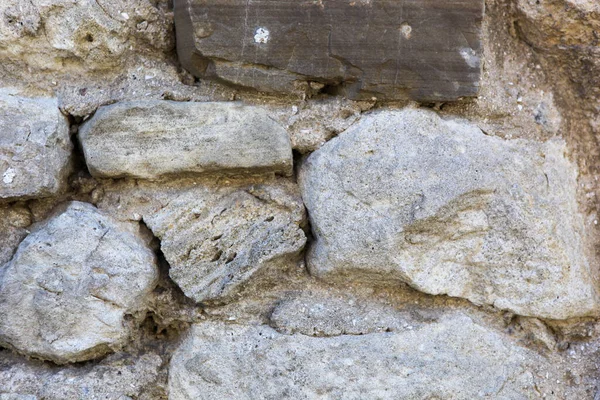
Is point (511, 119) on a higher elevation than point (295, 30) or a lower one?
lower

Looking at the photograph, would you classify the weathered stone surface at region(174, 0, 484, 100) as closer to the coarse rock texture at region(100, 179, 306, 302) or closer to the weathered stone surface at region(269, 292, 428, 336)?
the coarse rock texture at region(100, 179, 306, 302)

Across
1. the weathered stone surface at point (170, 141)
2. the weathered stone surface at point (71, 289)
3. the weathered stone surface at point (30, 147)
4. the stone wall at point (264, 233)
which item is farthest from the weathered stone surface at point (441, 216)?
the weathered stone surface at point (30, 147)

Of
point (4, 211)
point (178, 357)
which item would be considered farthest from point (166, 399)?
point (4, 211)

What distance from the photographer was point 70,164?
1339 mm

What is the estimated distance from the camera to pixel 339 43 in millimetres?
1281

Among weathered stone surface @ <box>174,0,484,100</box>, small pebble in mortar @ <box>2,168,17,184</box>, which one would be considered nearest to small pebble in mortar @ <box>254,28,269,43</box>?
weathered stone surface @ <box>174,0,484,100</box>

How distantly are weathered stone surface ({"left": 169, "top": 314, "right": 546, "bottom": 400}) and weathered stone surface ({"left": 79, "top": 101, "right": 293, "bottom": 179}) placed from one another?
32cm

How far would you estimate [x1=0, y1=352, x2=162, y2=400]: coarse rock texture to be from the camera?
1267 mm

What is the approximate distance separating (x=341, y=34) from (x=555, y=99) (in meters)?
0.48

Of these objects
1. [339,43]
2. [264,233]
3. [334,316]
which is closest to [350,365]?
[334,316]

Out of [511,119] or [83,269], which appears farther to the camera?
[511,119]

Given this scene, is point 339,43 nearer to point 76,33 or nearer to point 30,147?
point 76,33

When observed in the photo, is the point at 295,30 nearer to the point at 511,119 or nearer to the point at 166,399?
the point at 511,119

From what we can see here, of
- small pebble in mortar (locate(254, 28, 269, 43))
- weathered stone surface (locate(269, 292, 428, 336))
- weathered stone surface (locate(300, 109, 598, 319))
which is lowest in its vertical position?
weathered stone surface (locate(269, 292, 428, 336))
